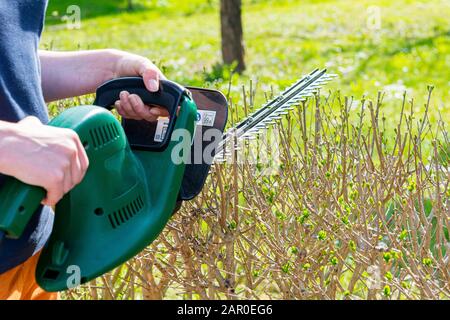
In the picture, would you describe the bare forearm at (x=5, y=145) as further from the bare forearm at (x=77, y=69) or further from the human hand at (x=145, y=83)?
the bare forearm at (x=77, y=69)

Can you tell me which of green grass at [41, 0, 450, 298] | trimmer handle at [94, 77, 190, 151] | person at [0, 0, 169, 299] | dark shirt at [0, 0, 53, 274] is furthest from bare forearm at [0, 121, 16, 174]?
green grass at [41, 0, 450, 298]

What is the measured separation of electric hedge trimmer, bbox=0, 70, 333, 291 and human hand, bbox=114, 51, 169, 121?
0.8 inches

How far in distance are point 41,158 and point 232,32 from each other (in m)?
8.75

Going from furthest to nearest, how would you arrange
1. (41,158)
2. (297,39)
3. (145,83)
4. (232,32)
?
(297,39) → (232,32) → (145,83) → (41,158)

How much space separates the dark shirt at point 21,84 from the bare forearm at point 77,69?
19cm

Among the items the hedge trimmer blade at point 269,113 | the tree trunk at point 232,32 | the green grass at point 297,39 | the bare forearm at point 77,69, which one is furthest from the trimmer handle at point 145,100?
the tree trunk at point 232,32

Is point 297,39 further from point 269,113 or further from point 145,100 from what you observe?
point 145,100

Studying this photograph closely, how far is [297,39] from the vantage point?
12.2m

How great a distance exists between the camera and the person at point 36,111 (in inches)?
57.1

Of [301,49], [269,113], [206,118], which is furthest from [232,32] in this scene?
[206,118]

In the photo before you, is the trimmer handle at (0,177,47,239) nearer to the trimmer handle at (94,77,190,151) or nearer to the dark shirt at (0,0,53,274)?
the dark shirt at (0,0,53,274)
